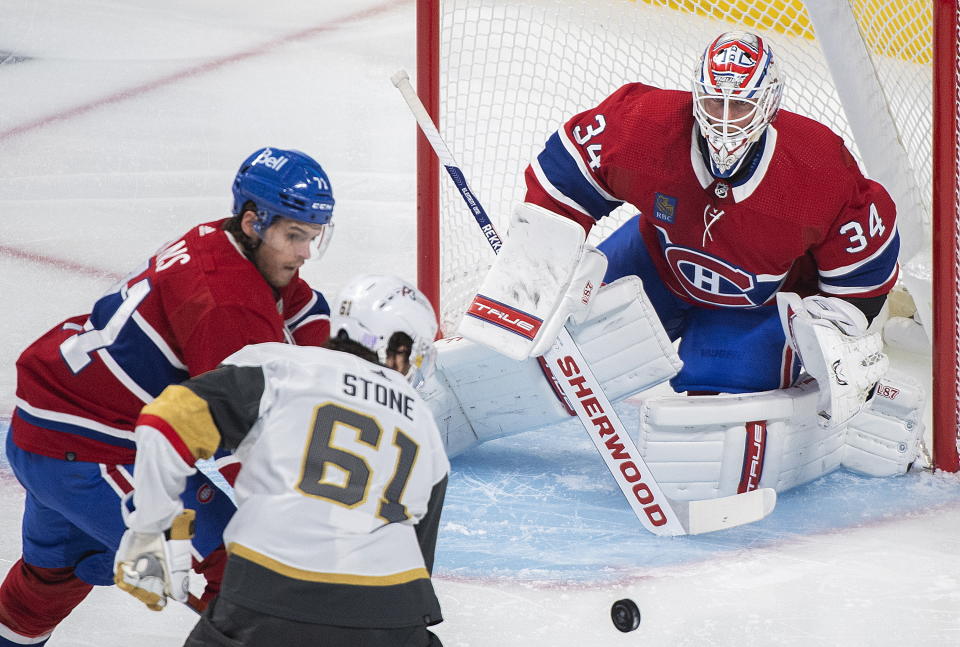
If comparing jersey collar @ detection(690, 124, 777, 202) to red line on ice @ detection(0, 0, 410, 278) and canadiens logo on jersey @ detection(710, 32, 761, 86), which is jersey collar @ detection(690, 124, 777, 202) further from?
red line on ice @ detection(0, 0, 410, 278)

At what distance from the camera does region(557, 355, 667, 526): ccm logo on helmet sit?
2875mm

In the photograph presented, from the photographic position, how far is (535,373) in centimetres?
313

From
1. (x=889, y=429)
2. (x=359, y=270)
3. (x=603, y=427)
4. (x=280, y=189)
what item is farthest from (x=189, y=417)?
(x=359, y=270)

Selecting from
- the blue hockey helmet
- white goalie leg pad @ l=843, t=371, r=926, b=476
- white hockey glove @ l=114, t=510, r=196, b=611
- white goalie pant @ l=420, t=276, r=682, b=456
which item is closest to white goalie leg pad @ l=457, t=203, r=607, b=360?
white goalie pant @ l=420, t=276, r=682, b=456

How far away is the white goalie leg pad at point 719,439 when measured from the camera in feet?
9.53

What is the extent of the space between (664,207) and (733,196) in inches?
6.2

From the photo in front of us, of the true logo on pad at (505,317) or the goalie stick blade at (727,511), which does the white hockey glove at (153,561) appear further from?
the goalie stick blade at (727,511)

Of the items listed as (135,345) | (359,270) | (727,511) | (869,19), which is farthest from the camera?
(359,270)

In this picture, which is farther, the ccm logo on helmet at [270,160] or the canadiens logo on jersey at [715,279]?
the canadiens logo on jersey at [715,279]

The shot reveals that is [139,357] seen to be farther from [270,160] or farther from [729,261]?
[729,261]

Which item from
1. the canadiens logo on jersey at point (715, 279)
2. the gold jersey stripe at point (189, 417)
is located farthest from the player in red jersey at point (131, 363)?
the canadiens logo on jersey at point (715, 279)

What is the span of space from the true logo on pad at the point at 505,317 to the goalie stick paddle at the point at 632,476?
0.28 ft

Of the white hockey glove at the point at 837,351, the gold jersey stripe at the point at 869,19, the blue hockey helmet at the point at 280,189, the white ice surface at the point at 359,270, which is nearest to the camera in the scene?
the blue hockey helmet at the point at 280,189

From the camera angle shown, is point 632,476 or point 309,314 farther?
point 632,476
